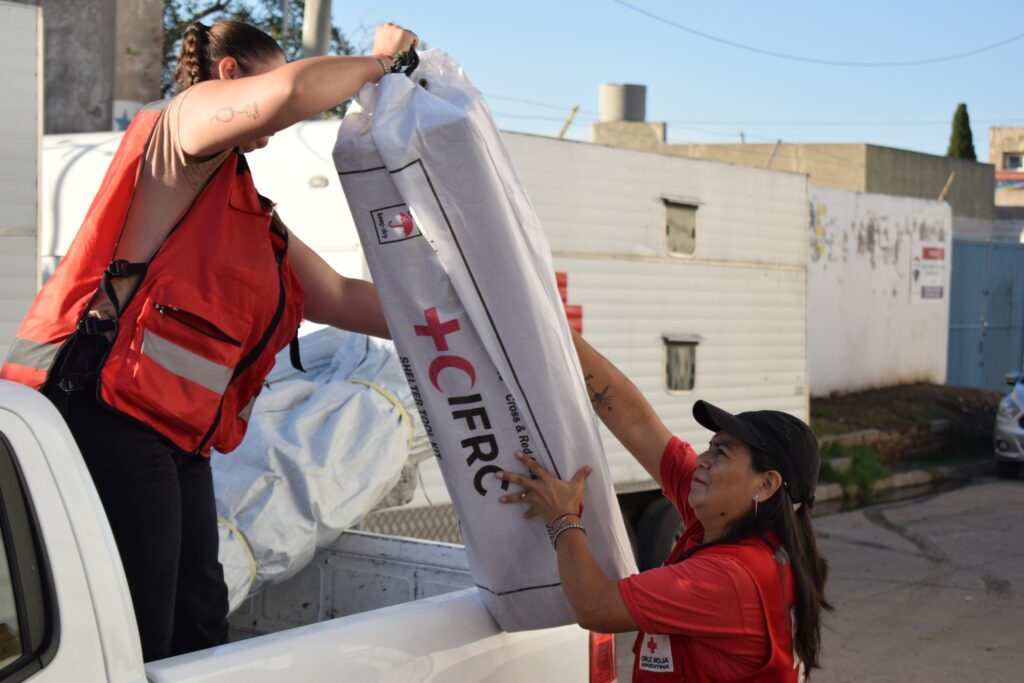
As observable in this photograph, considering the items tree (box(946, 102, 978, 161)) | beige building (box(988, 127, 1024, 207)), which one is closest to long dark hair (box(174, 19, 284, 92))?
tree (box(946, 102, 978, 161))

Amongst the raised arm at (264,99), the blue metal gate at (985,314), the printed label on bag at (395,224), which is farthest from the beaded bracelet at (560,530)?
the blue metal gate at (985,314)

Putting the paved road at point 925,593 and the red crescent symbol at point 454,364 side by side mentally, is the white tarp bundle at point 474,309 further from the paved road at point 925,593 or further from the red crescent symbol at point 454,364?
the paved road at point 925,593

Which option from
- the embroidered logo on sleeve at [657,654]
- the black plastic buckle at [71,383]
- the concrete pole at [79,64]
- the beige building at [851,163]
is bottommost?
the embroidered logo on sleeve at [657,654]

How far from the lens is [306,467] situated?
3.88 meters

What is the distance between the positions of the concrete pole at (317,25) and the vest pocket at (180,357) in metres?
8.88

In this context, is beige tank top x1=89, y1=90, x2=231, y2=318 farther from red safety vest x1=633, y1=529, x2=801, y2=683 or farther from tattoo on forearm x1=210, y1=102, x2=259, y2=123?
red safety vest x1=633, y1=529, x2=801, y2=683

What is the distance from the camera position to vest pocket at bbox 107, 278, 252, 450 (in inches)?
90.8

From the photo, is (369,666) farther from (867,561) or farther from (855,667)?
(867,561)

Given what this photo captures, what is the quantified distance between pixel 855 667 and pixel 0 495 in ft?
17.4

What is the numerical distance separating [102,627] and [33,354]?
2.09ft

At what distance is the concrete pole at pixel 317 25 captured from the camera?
1085cm

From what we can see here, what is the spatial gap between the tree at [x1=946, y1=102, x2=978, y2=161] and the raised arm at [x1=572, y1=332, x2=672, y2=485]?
43398 mm

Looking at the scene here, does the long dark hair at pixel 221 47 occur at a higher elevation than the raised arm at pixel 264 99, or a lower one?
higher

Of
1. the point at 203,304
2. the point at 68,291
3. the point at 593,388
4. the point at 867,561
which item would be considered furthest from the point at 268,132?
the point at 867,561
